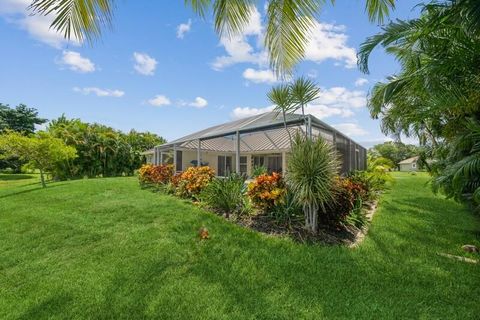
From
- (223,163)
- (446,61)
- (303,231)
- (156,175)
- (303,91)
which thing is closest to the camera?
(446,61)

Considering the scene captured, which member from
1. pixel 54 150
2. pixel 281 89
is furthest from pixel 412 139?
pixel 54 150

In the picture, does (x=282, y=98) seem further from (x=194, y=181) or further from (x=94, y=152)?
(x=94, y=152)

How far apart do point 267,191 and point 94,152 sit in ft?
73.0

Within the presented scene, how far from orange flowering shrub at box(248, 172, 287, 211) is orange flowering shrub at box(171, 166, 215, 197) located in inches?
97.5

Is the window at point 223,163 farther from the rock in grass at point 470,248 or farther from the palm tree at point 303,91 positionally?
the rock in grass at point 470,248

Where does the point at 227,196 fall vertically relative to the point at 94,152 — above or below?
below

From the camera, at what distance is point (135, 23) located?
5965 millimetres

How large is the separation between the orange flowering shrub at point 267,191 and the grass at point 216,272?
92 centimetres

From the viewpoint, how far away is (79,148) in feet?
77.2

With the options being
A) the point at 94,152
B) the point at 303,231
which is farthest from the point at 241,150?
the point at 303,231

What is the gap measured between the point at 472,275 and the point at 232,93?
1111cm

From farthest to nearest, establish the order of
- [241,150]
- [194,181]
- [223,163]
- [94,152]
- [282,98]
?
[223,163]
[94,152]
[241,150]
[194,181]
[282,98]

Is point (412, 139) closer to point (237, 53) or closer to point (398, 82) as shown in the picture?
point (398, 82)

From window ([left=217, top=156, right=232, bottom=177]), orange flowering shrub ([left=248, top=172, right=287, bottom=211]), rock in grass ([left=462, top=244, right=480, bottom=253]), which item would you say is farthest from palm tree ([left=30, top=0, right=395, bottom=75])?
window ([left=217, top=156, right=232, bottom=177])
